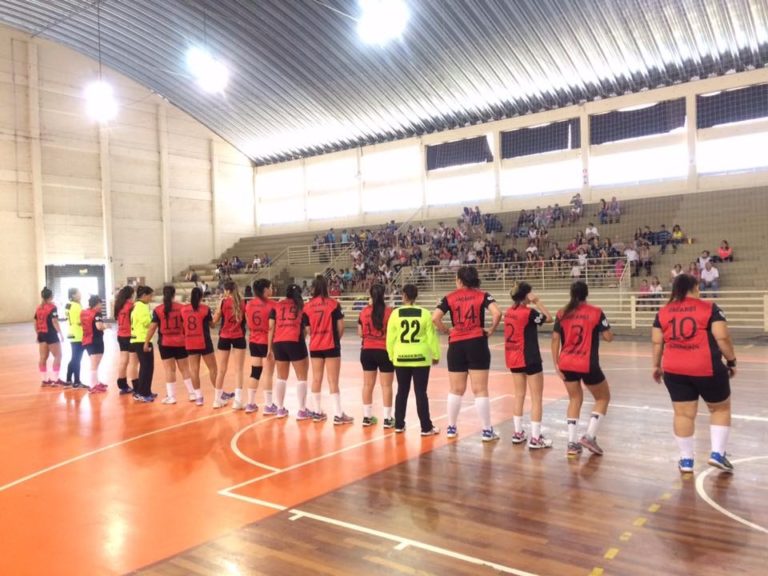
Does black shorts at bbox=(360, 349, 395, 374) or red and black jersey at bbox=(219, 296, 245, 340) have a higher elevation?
red and black jersey at bbox=(219, 296, 245, 340)

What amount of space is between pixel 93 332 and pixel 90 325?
0.46 feet

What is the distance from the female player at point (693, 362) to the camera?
517 centimetres

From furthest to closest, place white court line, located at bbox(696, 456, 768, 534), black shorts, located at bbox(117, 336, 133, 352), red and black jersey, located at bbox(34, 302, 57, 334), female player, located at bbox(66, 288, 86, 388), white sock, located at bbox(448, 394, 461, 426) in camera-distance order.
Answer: red and black jersey, located at bbox(34, 302, 57, 334), female player, located at bbox(66, 288, 86, 388), black shorts, located at bbox(117, 336, 133, 352), white sock, located at bbox(448, 394, 461, 426), white court line, located at bbox(696, 456, 768, 534)

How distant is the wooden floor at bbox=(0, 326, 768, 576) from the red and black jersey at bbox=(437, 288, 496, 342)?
48.1 inches

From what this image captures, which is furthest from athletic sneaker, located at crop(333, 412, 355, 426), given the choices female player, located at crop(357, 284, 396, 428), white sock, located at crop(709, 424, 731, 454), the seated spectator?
the seated spectator

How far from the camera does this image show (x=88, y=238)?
30047mm

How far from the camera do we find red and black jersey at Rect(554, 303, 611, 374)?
233 inches

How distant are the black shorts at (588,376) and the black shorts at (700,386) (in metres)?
0.67

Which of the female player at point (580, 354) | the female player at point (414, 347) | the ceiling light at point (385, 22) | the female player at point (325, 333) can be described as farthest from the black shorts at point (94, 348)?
the ceiling light at point (385, 22)

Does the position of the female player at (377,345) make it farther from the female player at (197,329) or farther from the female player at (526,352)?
the female player at (197,329)

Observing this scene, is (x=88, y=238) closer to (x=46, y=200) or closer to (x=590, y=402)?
(x=46, y=200)

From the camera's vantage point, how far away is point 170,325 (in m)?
9.20

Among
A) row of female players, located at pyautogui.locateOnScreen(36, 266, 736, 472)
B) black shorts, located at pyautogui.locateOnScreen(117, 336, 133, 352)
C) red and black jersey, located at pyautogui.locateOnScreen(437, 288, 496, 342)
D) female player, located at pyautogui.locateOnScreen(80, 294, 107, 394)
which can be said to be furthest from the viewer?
female player, located at pyautogui.locateOnScreen(80, 294, 107, 394)

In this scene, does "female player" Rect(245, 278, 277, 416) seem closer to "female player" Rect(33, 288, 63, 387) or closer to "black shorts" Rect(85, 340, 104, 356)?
"black shorts" Rect(85, 340, 104, 356)
